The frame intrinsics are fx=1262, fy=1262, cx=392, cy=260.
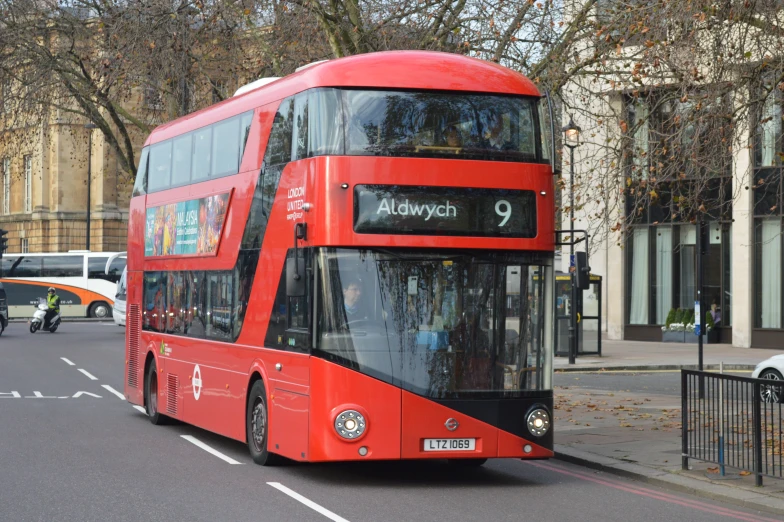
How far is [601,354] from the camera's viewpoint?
32.5m

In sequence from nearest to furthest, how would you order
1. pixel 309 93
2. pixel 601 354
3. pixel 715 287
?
pixel 309 93 < pixel 601 354 < pixel 715 287

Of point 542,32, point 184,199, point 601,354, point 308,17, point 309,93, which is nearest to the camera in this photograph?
point 309,93

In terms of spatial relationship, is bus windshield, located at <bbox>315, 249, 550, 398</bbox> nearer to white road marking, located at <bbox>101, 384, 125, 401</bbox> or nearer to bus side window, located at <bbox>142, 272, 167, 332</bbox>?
bus side window, located at <bbox>142, 272, 167, 332</bbox>

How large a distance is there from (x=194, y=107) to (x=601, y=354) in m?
12.0

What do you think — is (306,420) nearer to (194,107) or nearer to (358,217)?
(358,217)

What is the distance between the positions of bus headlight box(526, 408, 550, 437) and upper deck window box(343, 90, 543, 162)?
7.39 feet

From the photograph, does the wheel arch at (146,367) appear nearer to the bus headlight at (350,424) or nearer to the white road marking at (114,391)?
the white road marking at (114,391)

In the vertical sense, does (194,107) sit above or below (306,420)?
above

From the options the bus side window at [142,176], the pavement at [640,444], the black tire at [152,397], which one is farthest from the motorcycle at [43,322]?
the black tire at [152,397]

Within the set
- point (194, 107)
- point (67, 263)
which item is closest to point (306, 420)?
point (194, 107)

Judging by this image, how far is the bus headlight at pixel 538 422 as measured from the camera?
11148mm

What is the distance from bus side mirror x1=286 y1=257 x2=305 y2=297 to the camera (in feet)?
36.3

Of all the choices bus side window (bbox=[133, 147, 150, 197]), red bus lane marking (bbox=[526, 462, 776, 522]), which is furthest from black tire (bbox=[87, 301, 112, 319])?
red bus lane marking (bbox=[526, 462, 776, 522])

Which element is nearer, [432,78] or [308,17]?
[432,78]
